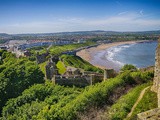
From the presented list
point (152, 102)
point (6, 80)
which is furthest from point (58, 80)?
point (152, 102)

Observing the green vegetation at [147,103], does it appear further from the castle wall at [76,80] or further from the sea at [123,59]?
the sea at [123,59]

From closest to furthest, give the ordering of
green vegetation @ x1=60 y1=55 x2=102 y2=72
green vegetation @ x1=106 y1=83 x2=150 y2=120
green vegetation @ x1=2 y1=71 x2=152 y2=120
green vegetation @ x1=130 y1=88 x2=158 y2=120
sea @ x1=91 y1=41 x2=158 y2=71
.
→ 1. green vegetation @ x1=130 y1=88 x2=158 y2=120
2. green vegetation @ x1=106 y1=83 x2=150 y2=120
3. green vegetation @ x1=2 y1=71 x2=152 y2=120
4. green vegetation @ x1=60 y1=55 x2=102 y2=72
5. sea @ x1=91 y1=41 x2=158 y2=71

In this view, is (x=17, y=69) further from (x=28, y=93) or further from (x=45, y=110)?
(x=45, y=110)

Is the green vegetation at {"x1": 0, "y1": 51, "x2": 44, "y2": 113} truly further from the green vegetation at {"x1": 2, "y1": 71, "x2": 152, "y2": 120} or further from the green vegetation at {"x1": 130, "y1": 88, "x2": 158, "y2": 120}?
the green vegetation at {"x1": 130, "y1": 88, "x2": 158, "y2": 120}

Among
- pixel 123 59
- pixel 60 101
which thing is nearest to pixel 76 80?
pixel 60 101

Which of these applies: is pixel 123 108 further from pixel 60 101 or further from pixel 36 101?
pixel 36 101

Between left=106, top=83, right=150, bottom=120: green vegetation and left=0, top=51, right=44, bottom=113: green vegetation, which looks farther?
left=0, top=51, right=44, bottom=113: green vegetation

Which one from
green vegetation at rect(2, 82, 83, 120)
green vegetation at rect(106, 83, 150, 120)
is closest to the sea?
green vegetation at rect(2, 82, 83, 120)
